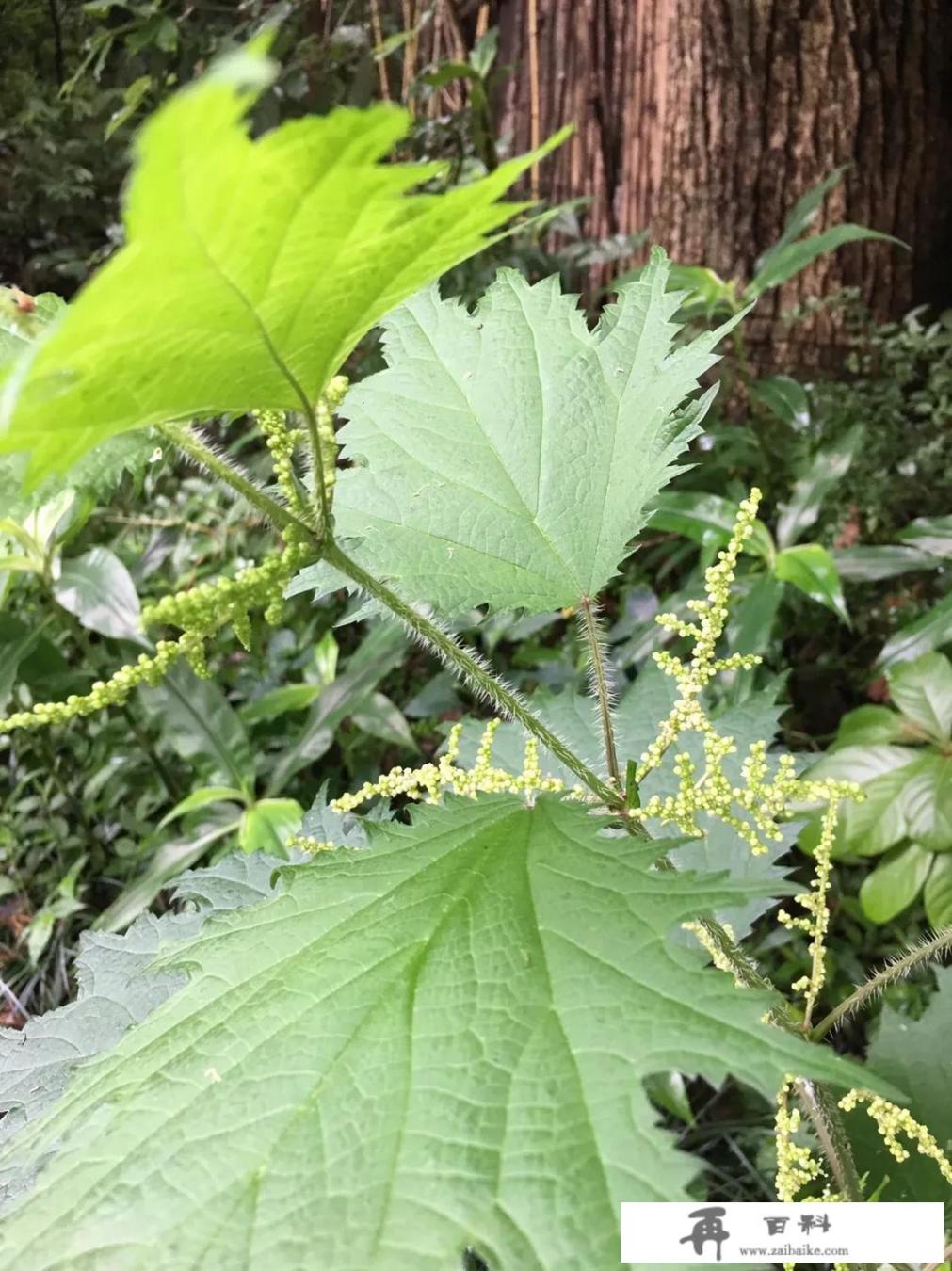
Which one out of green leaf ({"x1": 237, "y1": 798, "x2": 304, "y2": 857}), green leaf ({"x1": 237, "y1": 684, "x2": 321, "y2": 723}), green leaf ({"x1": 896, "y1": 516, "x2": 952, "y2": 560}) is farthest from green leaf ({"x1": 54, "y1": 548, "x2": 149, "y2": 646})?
green leaf ({"x1": 896, "y1": 516, "x2": 952, "y2": 560})

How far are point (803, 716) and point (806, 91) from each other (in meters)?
1.06

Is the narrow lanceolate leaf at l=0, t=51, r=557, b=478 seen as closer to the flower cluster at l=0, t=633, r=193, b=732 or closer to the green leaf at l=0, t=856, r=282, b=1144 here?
the flower cluster at l=0, t=633, r=193, b=732

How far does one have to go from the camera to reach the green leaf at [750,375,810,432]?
1434mm

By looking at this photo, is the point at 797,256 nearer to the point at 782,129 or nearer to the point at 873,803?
the point at 782,129

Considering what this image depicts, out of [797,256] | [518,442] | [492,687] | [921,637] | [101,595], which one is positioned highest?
[797,256]

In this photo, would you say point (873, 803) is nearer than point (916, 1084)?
No

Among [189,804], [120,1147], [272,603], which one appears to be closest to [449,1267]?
[120,1147]

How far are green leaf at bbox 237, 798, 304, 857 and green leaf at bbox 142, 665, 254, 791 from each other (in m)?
0.11

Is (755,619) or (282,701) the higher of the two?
(755,619)

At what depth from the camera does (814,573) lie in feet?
3.82

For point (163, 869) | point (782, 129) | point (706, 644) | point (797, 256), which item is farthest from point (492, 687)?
point (782, 129)

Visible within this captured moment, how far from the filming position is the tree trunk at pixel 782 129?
60.6 inches

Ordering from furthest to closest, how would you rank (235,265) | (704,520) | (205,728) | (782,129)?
(782,129)
(205,728)
(704,520)
(235,265)

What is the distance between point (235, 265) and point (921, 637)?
3.44 feet
